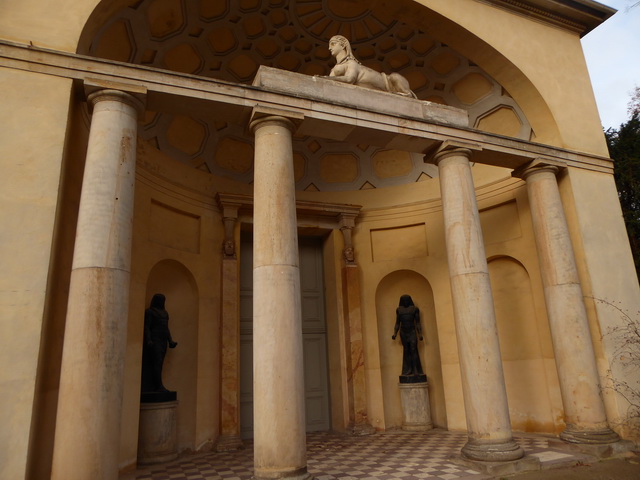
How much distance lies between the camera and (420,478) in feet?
19.1

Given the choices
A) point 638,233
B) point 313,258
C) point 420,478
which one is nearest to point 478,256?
point 420,478

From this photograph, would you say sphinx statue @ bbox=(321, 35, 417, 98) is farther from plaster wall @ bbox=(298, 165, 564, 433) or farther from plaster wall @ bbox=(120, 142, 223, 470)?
plaster wall @ bbox=(120, 142, 223, 470)

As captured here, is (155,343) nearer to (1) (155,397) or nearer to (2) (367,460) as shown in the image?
(1) (155,397)

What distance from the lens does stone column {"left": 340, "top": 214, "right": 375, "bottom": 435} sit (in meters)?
9.81

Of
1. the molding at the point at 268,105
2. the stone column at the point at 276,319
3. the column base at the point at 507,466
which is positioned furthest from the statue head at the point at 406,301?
the stone column at the point at 276,319

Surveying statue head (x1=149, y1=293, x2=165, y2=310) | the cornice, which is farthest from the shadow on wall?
the cornice

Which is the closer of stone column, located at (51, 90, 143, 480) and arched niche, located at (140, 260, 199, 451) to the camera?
stone column, located at (51, 90, 143, 480)

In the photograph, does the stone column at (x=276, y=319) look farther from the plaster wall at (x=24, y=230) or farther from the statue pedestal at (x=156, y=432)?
the statue pedestal at (x=156, y=432)

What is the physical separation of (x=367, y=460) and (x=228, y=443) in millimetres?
2848

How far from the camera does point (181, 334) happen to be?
888 centimetres

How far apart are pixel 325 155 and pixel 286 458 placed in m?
8.11

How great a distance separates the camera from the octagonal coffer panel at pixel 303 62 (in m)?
8.61

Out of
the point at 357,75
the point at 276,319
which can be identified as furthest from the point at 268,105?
the point at 276,319

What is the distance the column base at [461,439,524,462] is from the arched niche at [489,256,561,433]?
3138 millimetres
